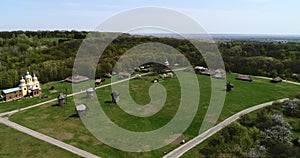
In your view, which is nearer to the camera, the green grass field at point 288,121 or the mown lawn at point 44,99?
the green grass field at point 288,121

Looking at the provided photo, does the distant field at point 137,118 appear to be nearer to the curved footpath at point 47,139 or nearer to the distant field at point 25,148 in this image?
the curved footpath at point 47,139

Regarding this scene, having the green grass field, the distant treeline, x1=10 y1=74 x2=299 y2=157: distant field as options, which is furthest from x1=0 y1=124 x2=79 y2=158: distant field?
the distant treeline

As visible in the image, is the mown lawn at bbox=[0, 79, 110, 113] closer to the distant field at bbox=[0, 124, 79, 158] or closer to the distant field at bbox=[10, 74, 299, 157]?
the distant field at bbox=[10, 74, 299, 157]

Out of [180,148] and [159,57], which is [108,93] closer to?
[180,148]

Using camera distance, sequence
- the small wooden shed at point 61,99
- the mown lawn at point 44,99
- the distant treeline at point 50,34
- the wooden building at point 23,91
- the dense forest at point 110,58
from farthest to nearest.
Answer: the distant treeline at point 50,34, the dense forest at point 110,58, the wooden building at point 23,91, the mown lawn at point 44,99, the small wooden shed at point 61,99

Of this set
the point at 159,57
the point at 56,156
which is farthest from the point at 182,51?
the point at 56,156

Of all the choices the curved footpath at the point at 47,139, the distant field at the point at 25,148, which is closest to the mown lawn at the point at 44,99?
the curved footpath at the point at 47,139

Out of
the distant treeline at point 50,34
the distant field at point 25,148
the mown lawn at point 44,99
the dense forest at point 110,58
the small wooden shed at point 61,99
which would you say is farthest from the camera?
the distant treeline at point 50,34
